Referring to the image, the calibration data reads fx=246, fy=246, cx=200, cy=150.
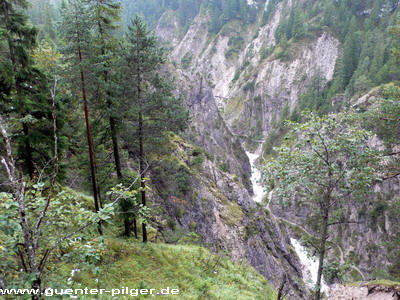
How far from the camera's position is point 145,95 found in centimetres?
1235


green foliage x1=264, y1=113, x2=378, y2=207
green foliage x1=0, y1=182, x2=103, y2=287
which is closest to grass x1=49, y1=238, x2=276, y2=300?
green foliage x1=0, y1=182, x2=103, y2=287

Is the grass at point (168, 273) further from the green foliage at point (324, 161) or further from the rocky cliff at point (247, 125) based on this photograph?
the green foliage at point (324, 161)

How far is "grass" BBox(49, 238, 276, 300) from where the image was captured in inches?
342

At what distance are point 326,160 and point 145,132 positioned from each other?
333 inches

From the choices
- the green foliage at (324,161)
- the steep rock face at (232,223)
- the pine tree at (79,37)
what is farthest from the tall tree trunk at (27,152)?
the steep rock face at (232,223)

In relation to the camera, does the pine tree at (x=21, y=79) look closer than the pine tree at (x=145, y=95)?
Yes

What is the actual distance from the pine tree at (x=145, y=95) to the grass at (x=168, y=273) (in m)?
2.60

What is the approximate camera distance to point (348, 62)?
8288 cm

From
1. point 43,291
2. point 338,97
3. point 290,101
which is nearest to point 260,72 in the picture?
point 290,101

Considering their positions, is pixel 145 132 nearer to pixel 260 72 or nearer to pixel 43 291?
pixel 43 291

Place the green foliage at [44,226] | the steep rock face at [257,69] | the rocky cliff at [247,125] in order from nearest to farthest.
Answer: the green foliage at [44,226] → the rocky cliff at [247,125] → the steep rock face at [257,69]

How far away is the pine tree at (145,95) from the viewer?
11719 millimetres

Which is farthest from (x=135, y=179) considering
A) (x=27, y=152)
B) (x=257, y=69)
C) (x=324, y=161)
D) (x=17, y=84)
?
(x=257, y=69)

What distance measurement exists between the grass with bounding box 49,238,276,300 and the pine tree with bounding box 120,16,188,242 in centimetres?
260
